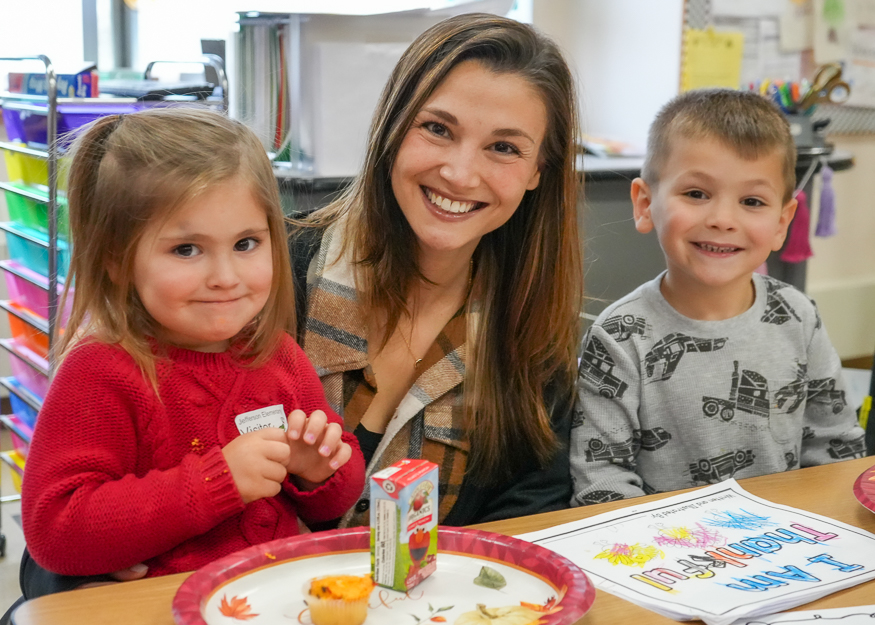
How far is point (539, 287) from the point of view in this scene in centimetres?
127

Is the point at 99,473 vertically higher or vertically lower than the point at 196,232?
lower

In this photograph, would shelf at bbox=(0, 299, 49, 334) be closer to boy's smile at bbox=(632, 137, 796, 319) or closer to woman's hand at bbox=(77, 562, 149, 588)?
woman's hand at bbox=(77, 562, 149, 588)

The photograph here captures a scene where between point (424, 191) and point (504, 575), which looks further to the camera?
point (424, 191)

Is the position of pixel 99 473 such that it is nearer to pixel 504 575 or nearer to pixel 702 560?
pixel 504 575

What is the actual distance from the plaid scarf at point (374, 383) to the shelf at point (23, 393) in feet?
3.57

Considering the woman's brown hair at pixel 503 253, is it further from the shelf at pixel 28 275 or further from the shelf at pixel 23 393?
the shelf at pixel 23 393

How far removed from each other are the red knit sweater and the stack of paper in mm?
312

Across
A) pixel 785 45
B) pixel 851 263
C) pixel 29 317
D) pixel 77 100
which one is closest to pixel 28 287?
pixel 29 317

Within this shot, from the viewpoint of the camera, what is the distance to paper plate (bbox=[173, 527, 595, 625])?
2.35ft

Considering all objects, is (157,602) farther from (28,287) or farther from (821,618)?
(28,287)

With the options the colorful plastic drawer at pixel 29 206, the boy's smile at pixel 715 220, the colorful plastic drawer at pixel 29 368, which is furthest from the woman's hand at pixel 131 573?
the colorful plastic drawer at pixel 29 368

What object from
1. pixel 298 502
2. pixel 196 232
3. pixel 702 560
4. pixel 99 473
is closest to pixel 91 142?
pixel 196 232

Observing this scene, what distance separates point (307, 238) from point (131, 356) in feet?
1.53

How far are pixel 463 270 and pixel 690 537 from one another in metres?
0.56
